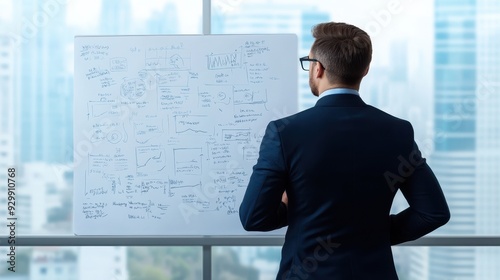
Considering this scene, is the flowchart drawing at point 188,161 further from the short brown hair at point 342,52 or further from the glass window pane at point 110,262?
the short brown hair at point 342,52

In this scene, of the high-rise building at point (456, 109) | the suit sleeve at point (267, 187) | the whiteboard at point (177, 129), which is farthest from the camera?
the high-rise building at point (456, 109)

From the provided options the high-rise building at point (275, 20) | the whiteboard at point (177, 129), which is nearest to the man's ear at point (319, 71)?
the whiteboard at point (177, 129)

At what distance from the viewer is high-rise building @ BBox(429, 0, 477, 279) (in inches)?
116

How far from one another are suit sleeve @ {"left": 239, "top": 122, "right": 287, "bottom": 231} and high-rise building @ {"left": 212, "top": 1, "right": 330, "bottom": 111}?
1.30 m

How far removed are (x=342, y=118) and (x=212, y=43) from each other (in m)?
1.18

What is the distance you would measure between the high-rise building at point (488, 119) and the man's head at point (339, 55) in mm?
1528

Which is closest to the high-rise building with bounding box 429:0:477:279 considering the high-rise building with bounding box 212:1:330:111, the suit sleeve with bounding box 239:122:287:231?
the high-rise building with bounding box 212:1:330:111

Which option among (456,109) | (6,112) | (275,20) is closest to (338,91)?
(275,20)

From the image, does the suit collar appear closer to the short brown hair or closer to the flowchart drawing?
the short brown hair

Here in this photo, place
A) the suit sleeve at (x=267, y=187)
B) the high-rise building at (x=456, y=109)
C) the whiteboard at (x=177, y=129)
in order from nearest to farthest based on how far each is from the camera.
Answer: the suit sleeve at (x=267, y=187) < the whiteboard at (x=177, y=129) < the high-rise building at (x=456, y=109)

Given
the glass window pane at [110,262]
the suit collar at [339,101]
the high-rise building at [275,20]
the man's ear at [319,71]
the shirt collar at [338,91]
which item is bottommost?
the glass window pane at [110,262]

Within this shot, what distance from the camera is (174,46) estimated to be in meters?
2.70

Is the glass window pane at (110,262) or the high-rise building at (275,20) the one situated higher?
the high-rise building at (275,20)

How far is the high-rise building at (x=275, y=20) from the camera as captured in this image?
296cm
